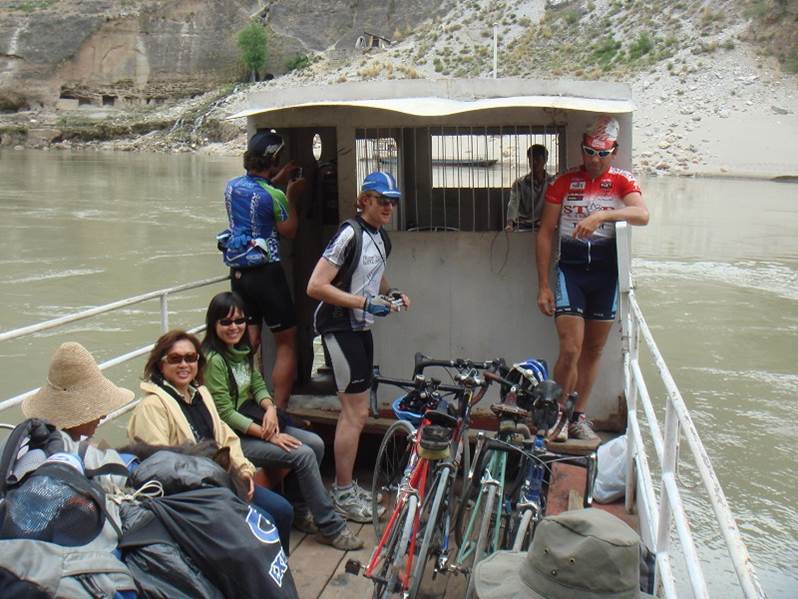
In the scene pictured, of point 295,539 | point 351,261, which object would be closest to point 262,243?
point 351,261

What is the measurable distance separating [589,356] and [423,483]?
66.9 inches

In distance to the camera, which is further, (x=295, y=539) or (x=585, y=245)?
(x=585, y=245)

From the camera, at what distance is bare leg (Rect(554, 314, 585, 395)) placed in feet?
16.1

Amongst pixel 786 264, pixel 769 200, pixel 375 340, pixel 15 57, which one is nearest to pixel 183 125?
pixel 15 57

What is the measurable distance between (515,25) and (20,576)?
68.4 meters

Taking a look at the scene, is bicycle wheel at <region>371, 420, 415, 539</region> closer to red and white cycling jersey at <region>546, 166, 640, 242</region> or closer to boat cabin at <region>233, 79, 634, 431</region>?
boat cabin at <region>233, 79, 634, 431</region>

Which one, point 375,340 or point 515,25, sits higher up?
point 515,25

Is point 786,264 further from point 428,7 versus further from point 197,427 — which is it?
Answer: point 428,7

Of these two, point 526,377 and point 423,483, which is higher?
point 526,377

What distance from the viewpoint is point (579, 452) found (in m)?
4.89

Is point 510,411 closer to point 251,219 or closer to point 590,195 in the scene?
point 590,195

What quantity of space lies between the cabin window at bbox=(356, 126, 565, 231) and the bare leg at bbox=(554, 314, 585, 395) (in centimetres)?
102

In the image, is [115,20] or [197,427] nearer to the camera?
[197,427]

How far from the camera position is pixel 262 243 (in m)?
5.01
